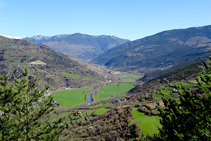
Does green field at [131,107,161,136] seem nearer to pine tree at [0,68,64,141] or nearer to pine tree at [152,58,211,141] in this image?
pine tree at [0,68,64,141]

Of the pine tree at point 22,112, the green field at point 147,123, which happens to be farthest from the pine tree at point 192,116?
the green field at point 147,123

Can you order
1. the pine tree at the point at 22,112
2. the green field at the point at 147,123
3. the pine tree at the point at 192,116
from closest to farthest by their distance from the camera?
the pine tree at the point at 192,116 → the pine tree at the point at 22,112 → the green field at the point at 147,123

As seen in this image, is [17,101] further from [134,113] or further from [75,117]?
[75,117]

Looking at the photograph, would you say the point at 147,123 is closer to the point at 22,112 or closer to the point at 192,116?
the point at 192,116

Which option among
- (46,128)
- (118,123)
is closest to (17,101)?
(46,128)

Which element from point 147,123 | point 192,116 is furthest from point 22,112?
point 147,123

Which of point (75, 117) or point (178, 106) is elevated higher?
point (178, 106)

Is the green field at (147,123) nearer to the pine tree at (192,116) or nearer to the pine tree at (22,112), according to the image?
the pine tree at (22,112)
